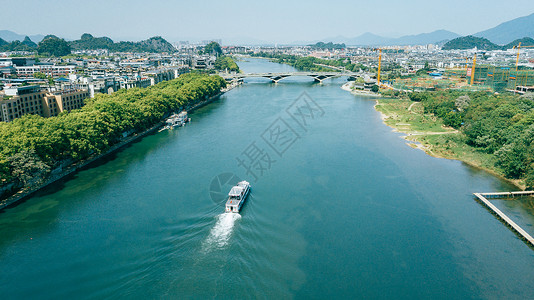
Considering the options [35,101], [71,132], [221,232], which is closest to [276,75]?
[35,101]

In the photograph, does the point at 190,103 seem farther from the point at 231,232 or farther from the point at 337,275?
the point at 337,275

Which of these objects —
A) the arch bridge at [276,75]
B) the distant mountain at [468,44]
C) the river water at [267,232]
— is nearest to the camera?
the river water at [267,232]

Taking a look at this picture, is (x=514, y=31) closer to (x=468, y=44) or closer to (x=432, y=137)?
(x=468, y=44)

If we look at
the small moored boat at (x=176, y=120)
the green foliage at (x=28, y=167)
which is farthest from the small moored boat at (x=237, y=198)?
the small moored boat at (x=176, y=120)

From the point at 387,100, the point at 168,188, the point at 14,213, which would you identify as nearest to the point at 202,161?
the point at 168,188

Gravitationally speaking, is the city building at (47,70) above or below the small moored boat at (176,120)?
above

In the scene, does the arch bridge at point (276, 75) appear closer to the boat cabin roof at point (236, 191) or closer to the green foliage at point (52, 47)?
the green foliage at point (52, 47)

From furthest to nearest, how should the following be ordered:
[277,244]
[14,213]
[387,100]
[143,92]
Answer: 1. [387,100]
2. [143,92]
3. [14,213]
4. [277,244]
